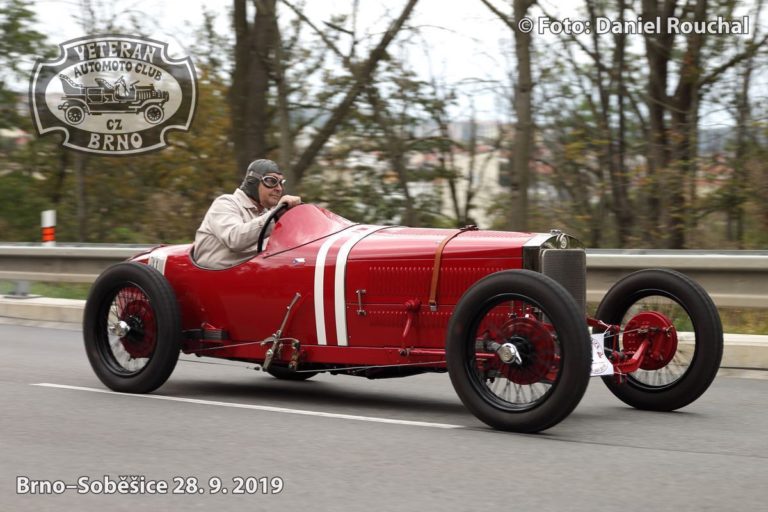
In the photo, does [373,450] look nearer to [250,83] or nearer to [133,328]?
[133,328]

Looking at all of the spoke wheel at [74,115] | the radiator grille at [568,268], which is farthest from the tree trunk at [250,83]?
the radiator grille at [568,268]

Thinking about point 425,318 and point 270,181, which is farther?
point 270,181

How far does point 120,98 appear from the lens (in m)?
20.0

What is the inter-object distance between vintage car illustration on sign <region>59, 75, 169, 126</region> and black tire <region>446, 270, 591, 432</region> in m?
15.1

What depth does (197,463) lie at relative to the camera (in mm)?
5043

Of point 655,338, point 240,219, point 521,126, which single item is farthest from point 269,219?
point 521,126

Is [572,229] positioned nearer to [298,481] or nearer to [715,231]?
[715,231]

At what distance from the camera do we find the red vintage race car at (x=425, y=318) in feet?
19.3

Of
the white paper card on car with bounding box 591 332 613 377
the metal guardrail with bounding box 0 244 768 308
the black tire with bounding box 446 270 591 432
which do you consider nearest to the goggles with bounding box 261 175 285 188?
the black tire with bounding box 446 270 591 432

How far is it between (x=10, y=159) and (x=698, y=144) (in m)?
14.4

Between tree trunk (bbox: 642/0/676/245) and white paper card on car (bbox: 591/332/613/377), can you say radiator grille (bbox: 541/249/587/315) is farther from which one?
tree trunk (bbox: 642/0/676/245)

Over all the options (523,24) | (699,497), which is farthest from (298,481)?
(523,24)

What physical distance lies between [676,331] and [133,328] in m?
3.71

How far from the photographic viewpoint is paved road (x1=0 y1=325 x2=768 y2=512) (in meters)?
4.40
